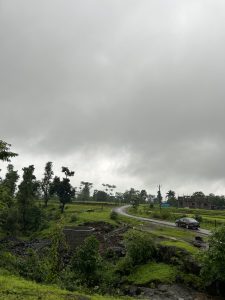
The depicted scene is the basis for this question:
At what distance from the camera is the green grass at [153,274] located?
37.7 metres

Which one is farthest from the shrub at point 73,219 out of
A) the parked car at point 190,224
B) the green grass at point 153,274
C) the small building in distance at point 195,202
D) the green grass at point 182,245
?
the small building in distance at point 195,202

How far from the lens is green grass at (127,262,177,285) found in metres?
37.7

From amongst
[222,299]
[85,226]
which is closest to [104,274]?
[222,299]

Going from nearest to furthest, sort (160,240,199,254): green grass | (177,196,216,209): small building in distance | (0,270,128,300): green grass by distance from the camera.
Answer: (0,270,128,300): green grass
(160,240,199,254): green grass
(177,196,216,209): small building in distance

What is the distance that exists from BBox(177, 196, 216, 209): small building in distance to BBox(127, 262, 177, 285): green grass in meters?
131

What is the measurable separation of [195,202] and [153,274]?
452 feet

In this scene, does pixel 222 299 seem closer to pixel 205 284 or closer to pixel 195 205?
pixel 205 284

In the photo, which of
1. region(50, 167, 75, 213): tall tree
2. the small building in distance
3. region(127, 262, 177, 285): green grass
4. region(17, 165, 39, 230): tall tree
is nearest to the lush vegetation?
region(127, 262, 177, 285): green grass

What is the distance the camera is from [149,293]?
35531 mm

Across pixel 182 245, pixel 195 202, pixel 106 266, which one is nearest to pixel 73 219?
pixel 106 266

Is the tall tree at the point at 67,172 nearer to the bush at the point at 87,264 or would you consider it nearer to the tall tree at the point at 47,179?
the tall tree at the point at 47,179

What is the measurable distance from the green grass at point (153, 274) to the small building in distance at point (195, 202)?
430ft

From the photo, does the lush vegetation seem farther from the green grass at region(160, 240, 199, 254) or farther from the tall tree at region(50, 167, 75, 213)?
the tall tree at region(50, 167, 75, 213)

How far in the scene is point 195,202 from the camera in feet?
565
